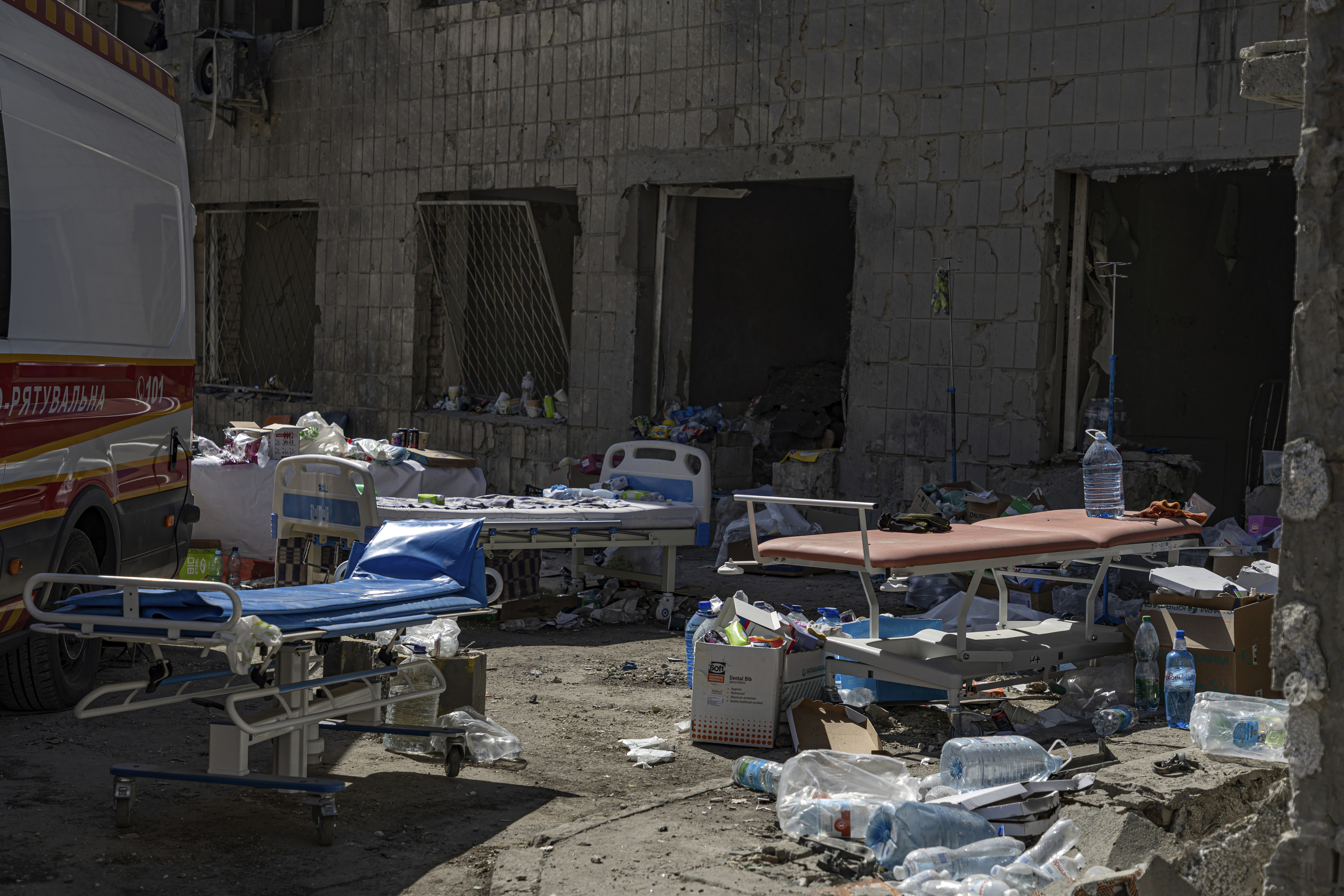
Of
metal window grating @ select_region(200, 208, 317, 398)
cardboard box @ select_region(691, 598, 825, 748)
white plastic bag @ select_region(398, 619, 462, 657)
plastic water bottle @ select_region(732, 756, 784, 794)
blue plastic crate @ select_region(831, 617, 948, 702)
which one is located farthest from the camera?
metal window grating @ select_region(200, 208, 317, 398)

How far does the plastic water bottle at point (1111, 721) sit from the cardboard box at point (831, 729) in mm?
844

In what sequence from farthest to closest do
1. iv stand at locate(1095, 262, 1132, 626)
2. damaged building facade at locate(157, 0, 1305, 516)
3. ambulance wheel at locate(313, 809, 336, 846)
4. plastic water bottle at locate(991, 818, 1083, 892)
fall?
damaged building facade at locate(157, 0, 1305, 516) < iv stand at locate(1095, 262, 1132, 626) < ambulance wheel at locate(313, 809, 336, 846) < plastic water bottle at locate(991, 818, 1083, 892)

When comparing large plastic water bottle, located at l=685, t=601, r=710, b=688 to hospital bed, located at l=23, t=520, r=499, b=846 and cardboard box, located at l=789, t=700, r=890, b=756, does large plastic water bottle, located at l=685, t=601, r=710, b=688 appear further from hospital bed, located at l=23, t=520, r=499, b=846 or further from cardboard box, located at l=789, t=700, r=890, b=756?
hospital bed, located at l=23, t=520, r=499, b=846

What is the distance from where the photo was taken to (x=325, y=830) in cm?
418

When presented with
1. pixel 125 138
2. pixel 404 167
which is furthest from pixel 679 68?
pixel 125 138

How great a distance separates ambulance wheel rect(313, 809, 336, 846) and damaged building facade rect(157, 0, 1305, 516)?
6.40m

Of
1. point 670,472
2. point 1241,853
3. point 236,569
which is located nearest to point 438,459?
point 236,569

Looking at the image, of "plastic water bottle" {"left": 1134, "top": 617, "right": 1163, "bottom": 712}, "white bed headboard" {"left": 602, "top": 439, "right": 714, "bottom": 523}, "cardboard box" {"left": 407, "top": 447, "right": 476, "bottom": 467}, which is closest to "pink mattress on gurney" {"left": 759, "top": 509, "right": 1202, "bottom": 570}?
"plastic water bottle" {"left": 1134, "top": 617, "right": 1163, "bottom": 712}

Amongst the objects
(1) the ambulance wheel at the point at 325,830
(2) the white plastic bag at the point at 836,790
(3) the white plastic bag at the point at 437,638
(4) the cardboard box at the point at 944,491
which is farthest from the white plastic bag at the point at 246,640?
(4) the cardboard box at the point at 944,491

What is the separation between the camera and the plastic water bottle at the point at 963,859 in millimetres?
3873

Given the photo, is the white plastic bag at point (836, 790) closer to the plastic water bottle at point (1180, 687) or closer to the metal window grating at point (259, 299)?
the plastic water bottle at point (1180, 687)

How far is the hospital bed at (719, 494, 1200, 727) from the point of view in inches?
210

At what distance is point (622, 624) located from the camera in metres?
8.23

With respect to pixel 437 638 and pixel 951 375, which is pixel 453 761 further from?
pixel 951 375
